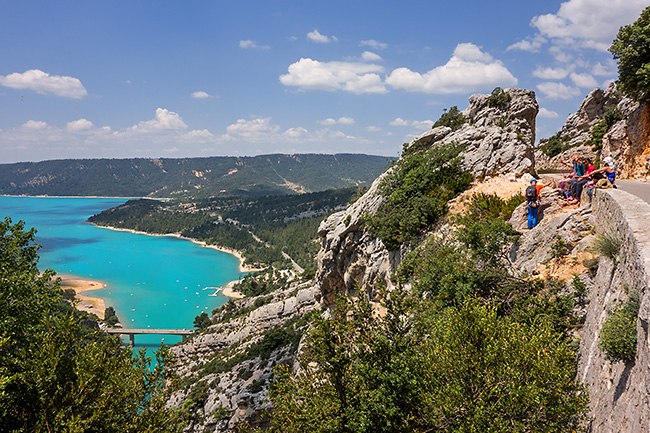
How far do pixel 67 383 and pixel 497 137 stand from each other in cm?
2400

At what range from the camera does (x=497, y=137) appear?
2167cm

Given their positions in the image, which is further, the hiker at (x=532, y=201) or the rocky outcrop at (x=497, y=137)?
the rocky outcrop at (x=497, y=137)

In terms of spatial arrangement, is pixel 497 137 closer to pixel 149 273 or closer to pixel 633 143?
pixel 633 143

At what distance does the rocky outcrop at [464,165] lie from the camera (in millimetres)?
20641

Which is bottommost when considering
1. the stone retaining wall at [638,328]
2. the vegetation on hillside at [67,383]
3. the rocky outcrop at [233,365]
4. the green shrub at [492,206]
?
the rocky outcrop at [233,365]

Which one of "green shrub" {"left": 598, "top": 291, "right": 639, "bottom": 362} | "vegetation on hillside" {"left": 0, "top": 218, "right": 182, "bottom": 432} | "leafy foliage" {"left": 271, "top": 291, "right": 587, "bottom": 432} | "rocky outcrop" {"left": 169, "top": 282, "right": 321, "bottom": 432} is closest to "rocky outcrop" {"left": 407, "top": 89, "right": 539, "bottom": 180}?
"leafy foliage" {"left": 271, "top": 291, "right": 587, "bottom": 432}

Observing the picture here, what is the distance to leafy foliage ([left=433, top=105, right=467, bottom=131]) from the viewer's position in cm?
3019

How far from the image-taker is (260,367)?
3850cm

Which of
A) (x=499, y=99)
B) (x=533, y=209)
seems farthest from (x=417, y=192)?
(x=499, y=99)

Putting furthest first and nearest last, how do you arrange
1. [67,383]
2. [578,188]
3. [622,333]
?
[578,188], [67,383], [622,333]

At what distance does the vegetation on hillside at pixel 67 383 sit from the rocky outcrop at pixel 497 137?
19.8m

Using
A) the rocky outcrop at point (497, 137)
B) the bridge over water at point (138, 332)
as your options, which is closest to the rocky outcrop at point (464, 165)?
the rocky outcrop at point (497, 137)

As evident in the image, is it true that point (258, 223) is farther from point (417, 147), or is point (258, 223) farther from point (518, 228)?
point (518, 228)

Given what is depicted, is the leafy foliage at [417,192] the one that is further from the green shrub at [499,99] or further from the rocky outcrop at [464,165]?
the green shrub at [499,99]
